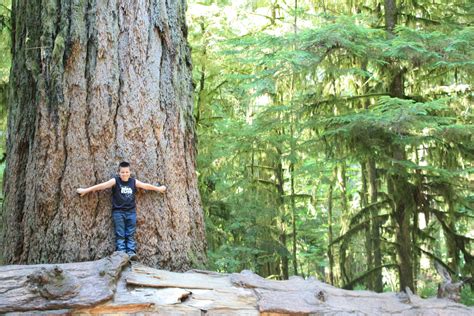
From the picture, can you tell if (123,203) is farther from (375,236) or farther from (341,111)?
(375,236)

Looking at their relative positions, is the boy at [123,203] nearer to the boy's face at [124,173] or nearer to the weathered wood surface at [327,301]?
the boy's face at [124,173]

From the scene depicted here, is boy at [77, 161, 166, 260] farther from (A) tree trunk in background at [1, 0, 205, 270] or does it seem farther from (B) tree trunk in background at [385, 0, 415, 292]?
(B) tree trunk in background at [385, 0, 415, 292]

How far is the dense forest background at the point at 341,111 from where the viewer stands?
6.84 metres

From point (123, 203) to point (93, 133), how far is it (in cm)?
60

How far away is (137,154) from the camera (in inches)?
153

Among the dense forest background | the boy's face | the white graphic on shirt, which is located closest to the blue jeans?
the white graphic on shirt

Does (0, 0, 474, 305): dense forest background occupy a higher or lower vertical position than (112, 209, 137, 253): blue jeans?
higher

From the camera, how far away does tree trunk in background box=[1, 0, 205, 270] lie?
374cm

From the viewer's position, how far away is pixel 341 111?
9266mm

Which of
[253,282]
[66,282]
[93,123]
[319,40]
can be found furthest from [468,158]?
[66,282]

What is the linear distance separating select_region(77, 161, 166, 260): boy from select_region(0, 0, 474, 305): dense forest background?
353 centimetres

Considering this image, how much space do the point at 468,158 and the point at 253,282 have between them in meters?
6.58

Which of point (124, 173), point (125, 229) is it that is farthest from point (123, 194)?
point (125, 229)

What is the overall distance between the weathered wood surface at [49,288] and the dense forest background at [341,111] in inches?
173
